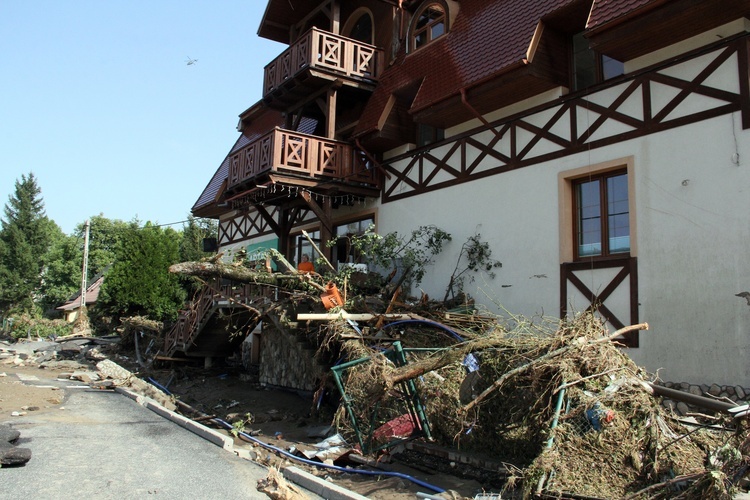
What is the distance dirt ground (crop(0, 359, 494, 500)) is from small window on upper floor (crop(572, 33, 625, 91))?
24.2ft

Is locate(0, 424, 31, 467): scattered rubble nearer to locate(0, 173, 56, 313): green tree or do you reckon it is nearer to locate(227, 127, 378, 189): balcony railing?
locate(227, 127, 378, 189): balcony railing

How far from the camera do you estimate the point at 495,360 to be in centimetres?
666

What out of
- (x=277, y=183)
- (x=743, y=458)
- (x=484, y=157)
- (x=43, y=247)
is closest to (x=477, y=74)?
(x=484, y=157)

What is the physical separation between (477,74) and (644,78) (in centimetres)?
337

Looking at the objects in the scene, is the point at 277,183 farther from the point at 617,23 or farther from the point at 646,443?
the point at 646,443

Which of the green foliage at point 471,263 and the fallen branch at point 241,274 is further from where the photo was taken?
the fallen branch at point 241,274

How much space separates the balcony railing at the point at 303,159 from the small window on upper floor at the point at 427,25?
3.23 m

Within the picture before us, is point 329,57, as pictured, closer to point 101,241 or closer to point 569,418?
point 569,418

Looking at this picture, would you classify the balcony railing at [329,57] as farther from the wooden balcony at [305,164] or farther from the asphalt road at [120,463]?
the asphalt road at [120,463]

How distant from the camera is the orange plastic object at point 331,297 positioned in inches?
428

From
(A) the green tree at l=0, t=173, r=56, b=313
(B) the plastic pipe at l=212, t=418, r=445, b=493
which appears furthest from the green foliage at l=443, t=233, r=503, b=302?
(A) the green tree at l=0, t=173, r=56, b=313

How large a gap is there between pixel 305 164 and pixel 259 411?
20.0ft

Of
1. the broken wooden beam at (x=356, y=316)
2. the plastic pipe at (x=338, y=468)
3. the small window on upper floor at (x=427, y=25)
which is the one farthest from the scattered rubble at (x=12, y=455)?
the small window on upper floor at (x=427, y=25)

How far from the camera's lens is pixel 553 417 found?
18.2 ft
